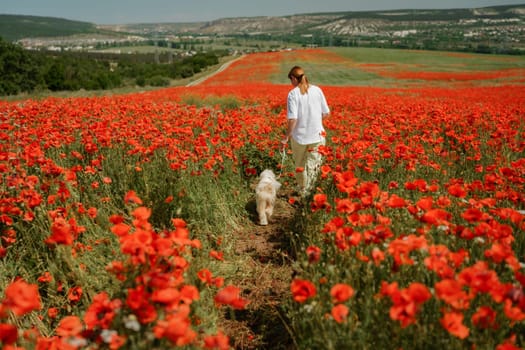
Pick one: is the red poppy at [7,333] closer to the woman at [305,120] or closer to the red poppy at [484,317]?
the red poppy at [484,317]

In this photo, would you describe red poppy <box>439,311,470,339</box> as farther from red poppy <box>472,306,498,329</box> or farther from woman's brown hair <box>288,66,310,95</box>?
woman's brown hair <box>288,66,310,95</box>

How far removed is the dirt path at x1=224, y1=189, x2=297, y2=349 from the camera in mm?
2846

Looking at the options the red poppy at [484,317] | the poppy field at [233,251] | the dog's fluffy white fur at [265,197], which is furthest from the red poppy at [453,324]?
the dog's fluffy white fur at [265,197]

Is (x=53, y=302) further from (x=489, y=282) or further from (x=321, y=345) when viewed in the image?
(x=489, y=282)

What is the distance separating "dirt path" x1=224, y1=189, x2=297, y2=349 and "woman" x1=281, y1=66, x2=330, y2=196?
756 millimetres

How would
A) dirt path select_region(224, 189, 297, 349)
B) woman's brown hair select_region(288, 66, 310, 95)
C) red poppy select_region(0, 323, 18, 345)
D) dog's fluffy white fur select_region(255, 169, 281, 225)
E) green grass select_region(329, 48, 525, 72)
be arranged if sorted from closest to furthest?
red poppy select_region(0, 323, 18, 345) < dirt path select_region(224, 189, 297, 349) < dog's fluffy white fur select_region(255, 169, 281, 225) < woman's brown hair select_region(288, 66, 310, 95) < green grass select_region(329, 48, 525, 72)

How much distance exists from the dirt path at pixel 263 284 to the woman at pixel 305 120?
0.76 metres

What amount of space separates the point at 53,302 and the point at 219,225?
189 cm

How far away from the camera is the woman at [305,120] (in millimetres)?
4988

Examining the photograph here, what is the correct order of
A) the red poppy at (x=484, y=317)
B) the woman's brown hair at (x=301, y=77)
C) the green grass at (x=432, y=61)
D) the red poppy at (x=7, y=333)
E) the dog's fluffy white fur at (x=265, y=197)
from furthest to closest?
the green grass at (x=432, y=61), the woman's brown hair at (x=301, y=77), the dog's fluffy white fur at (x=265, y=197), the red poppy at (x=484, y=317), the red poppy at (x=7, y=333)

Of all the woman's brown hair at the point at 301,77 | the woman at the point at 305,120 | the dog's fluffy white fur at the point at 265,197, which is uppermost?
the woman's brown hair at the point at 301,77

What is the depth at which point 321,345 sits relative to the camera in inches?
83.3

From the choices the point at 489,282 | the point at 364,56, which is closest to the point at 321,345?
the point at 489,282

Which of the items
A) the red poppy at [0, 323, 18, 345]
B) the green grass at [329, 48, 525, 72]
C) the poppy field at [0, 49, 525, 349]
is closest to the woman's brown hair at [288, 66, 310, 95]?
the poppy field at [0, 49, 525, 349]
